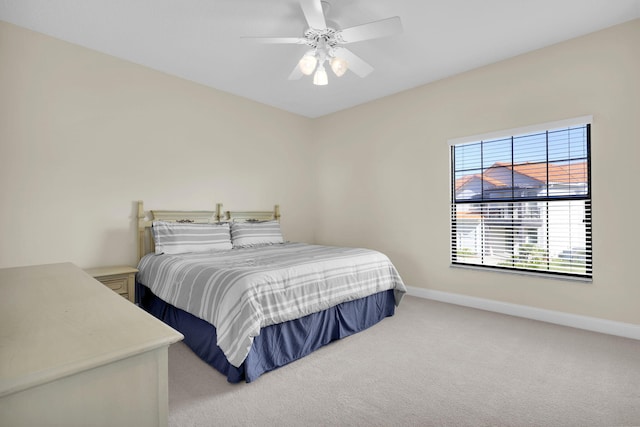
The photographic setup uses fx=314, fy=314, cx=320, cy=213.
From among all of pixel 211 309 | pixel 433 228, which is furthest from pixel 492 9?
pixel 211 309

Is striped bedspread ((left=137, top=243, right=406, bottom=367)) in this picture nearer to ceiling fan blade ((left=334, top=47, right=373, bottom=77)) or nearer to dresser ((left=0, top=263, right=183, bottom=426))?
dresser ((left=0, top=263, right=183, bottom=426))

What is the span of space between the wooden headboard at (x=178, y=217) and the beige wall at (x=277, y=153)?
101 mm

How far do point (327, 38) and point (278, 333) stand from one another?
2.39m

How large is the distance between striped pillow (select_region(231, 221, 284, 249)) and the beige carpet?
60.2 inches

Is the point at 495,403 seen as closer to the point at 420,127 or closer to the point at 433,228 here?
the point at 433,228

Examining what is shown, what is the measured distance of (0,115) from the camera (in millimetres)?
2709

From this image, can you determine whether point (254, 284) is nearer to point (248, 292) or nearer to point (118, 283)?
point (248, 292)

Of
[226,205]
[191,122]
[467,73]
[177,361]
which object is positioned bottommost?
[177,361]

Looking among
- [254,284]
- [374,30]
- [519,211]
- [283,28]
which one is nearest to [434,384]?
[254,284]

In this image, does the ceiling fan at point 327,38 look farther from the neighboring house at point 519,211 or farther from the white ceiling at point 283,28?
the neighboring house at point 519,211

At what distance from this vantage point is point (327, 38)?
2.62 metres

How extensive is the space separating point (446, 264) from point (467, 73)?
2.29 m

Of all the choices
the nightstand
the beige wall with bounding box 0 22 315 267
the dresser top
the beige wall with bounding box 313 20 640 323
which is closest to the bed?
the nightstand

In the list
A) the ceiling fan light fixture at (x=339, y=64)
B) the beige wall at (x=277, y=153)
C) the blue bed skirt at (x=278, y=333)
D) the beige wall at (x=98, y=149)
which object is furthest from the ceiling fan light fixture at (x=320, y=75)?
the blue bed skirt at (x=278, y=333)
